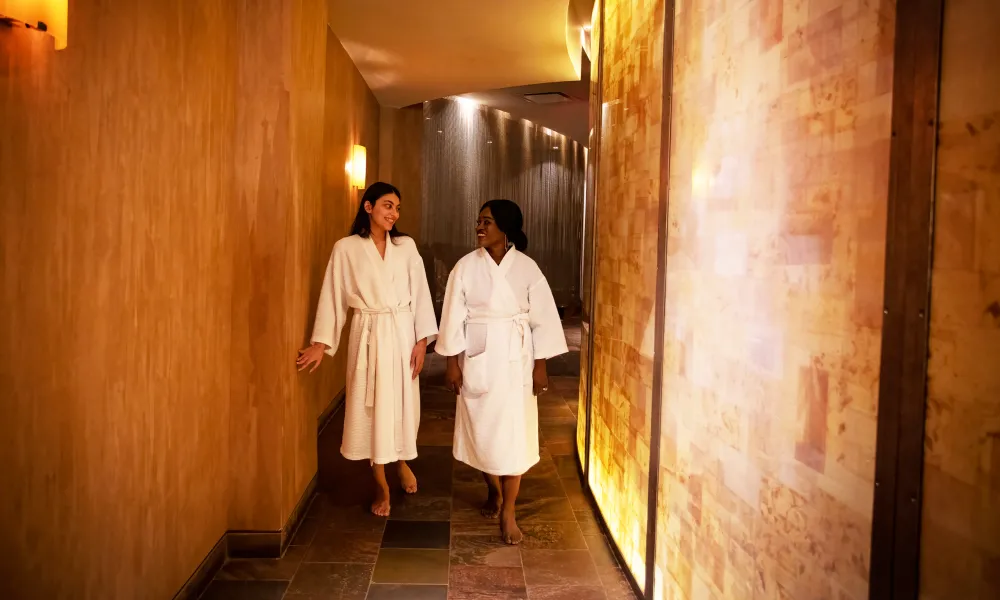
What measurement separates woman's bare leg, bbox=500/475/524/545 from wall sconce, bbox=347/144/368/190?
341 cm

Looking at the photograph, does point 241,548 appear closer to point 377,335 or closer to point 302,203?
point 377,335

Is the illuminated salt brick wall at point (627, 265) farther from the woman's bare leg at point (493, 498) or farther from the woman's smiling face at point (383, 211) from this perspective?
the woman's smiling face at point (383, 211)

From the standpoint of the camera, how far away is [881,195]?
1057 mm

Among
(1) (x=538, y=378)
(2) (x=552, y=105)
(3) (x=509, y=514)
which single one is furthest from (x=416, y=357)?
(2) (x=552, y=105)

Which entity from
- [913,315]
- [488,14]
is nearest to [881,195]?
[913,315]

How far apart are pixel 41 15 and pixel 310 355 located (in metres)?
1.84

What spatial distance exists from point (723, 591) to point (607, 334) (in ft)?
4.94

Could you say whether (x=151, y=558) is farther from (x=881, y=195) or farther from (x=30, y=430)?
(x=881, y=195)

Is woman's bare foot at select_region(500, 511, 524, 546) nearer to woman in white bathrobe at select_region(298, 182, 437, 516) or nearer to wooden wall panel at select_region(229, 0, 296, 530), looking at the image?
woman in white bathrobe at select_region(298, 182, 437, 516)

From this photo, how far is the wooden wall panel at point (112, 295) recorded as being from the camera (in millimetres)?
1363

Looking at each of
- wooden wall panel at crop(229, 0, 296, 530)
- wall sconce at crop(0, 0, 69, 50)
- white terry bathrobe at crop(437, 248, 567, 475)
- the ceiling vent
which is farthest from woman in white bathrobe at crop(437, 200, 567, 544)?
the ceiling vent

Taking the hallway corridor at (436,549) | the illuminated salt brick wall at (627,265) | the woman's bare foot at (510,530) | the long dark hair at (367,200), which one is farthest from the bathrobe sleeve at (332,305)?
the illuminated salt brick wall at (627,265)

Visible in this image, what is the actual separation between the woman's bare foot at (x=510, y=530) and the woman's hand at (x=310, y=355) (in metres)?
1.10

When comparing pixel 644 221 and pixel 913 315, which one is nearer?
pixel 913 315
